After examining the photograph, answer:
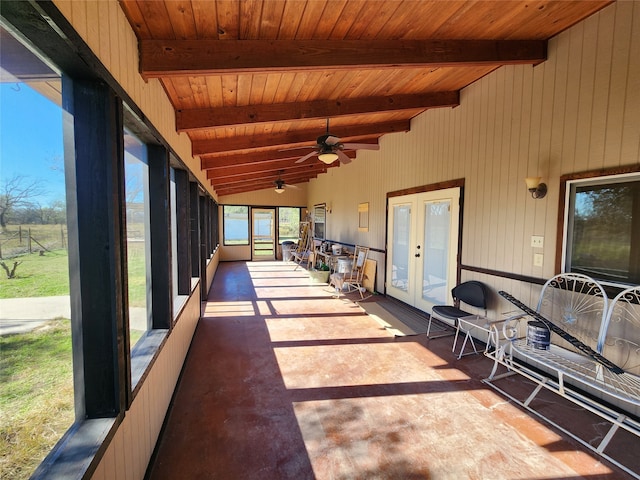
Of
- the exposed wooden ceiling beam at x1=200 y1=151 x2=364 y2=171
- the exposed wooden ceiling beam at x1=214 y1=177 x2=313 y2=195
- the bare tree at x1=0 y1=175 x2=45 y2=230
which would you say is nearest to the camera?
the bare tree at x1=0 y1=175 x2=45 y2=230

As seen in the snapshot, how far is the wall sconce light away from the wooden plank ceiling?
1119mm

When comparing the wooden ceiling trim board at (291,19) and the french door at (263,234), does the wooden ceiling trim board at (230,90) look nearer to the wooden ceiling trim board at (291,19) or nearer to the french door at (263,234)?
the wooden ceiling trim board at (291,19)

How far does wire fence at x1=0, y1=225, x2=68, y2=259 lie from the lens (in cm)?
90

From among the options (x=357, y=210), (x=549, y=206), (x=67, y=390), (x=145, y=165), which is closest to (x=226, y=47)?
(x=145, y=165)

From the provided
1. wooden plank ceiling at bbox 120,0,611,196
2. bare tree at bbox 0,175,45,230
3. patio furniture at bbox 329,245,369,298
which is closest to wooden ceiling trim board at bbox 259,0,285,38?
wooden plank ceiling at bbox 120,0,611,196

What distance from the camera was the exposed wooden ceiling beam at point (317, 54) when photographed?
1937 mm

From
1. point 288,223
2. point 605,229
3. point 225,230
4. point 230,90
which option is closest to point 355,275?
point 605,229

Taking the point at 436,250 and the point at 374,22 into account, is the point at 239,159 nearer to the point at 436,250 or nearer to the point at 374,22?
the point at 436,250

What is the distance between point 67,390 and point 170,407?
4.53 ft

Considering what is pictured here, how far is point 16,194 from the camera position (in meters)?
0.93

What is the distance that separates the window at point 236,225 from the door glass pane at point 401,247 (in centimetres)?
662

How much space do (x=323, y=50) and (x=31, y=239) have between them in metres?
2.15

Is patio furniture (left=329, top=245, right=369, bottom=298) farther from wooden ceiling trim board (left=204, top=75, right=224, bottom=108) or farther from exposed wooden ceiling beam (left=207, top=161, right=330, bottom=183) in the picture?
wooden ceiling trim board (left=204, top=75, right=224, bottom=108)

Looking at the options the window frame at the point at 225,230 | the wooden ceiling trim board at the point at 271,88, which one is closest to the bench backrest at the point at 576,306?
the wooden ceiling trim board at the point at 271,88
